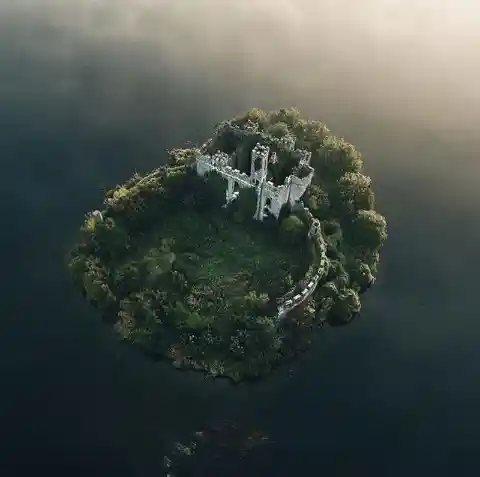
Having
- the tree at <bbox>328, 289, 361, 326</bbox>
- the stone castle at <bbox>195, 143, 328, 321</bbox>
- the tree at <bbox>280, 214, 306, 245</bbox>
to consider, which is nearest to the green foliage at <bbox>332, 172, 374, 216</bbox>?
the stone castle at <bbox>195, 143, 328, 321</bbox>

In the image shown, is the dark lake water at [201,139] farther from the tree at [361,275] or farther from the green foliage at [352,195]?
the green foliage at [352,195]

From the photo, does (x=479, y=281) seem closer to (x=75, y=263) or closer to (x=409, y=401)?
(x=409, y=401)

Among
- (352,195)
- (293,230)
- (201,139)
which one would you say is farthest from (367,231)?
(201,139)

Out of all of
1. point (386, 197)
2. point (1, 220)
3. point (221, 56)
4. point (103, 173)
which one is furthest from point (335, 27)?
point (1, 220)

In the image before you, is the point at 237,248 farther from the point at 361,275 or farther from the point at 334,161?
the point at 334,161

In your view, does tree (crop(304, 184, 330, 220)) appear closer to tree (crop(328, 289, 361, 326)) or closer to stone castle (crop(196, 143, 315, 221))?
stone castle (crop(196, 143, 315, 221))
